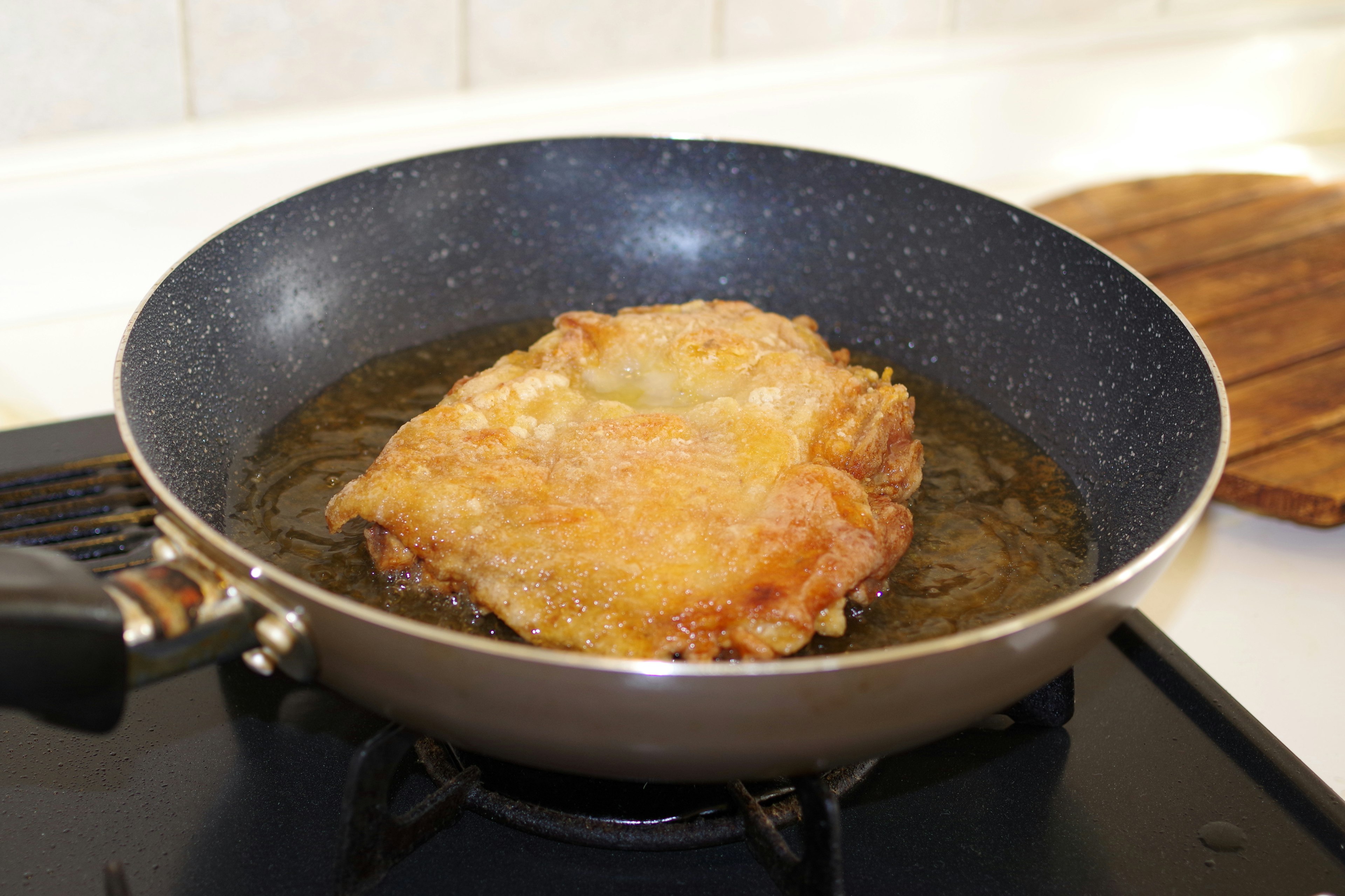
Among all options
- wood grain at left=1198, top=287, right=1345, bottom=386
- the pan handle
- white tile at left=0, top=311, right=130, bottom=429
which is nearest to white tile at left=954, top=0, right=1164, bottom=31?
wood grain at left=1198, top=287, right=1345, bottom=386

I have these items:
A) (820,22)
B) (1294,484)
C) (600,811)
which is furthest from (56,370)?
(1294,484)

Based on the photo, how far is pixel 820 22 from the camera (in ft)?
6.32

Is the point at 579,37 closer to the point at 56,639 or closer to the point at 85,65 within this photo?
the point at 85,65

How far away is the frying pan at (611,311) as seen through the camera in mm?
646

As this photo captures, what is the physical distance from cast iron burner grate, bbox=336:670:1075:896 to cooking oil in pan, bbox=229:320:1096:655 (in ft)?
0.34

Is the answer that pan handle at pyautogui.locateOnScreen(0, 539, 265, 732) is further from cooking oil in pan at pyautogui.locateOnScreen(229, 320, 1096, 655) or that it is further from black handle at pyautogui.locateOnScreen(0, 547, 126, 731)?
cooking oil in pan at pyautogui.locateOnScreen(229, 320, 1096, 655)

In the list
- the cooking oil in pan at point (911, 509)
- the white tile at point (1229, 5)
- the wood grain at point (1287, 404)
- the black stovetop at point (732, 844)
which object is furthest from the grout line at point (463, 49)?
the white tile at point (1229, 5)

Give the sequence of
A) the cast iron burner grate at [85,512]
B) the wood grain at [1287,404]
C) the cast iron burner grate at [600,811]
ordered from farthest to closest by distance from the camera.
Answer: the wood grain at [1287,404], the cast iron burner grate at [85,512], the cast iron burner grate at [600,811]

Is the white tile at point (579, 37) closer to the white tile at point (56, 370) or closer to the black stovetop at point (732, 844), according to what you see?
the white tile at point (56, 370)

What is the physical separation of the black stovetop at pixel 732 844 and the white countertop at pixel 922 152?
136mm

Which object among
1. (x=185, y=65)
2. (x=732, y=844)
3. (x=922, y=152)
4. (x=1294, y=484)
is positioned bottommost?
(x=732, y=844)

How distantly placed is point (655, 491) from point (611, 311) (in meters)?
0.57

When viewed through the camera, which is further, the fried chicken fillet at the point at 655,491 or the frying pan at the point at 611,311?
the fried chicken fillet at the point at 655,491

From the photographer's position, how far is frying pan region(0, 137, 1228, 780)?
2.12 feet
